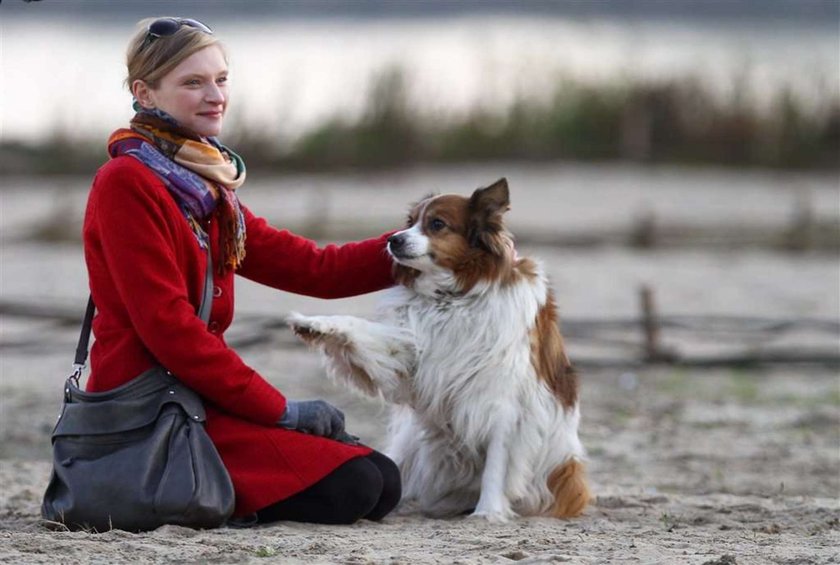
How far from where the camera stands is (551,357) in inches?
223

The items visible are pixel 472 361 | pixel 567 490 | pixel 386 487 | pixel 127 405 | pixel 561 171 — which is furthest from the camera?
pixel 561 171

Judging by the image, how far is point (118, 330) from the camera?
4855mm

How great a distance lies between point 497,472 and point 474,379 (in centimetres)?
36

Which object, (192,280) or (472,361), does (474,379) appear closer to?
(472,361)

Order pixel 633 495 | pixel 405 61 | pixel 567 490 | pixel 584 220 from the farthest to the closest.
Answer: pixel 405 61 < pixel 584 220 < pixel 633 495 < pixel 567 490

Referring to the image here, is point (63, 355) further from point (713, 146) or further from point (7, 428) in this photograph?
point (713, 146)

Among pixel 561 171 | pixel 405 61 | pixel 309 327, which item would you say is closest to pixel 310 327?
pixel 309 327

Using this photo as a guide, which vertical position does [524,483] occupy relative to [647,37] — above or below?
below

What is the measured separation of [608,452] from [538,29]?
767 inches

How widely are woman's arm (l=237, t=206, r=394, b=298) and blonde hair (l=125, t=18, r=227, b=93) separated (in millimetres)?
754

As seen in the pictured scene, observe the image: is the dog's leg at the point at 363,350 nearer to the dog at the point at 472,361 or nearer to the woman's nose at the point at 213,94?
the dog at the point at 472,361

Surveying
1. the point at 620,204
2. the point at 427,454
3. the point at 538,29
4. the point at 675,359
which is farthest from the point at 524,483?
the point at 538,29

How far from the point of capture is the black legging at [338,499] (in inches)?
201

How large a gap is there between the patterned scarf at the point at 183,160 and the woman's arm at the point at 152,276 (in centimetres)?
7
